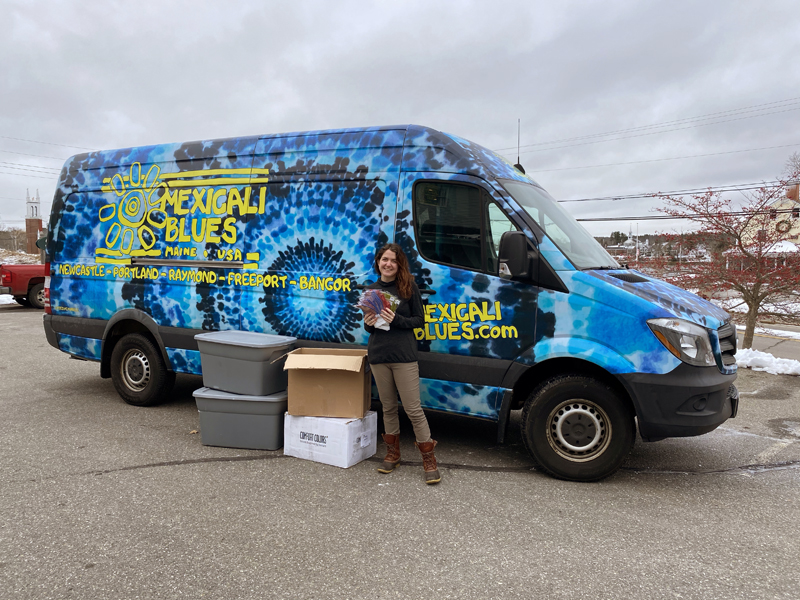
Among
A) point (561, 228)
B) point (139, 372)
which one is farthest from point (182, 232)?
point (561, 228)

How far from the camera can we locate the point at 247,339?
4969 millimetres

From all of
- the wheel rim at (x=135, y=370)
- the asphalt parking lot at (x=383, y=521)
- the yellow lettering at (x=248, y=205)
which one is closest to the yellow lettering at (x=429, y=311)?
the asphalt parking lot at (x=383, y=521)

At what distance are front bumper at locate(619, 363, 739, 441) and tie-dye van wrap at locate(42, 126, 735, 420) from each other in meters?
0.10

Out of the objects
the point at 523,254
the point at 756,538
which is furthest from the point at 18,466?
the point at 756,538

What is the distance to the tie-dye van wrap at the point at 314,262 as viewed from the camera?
4.23 m

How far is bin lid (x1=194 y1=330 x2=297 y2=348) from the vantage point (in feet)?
15.7

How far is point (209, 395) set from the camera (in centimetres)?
496

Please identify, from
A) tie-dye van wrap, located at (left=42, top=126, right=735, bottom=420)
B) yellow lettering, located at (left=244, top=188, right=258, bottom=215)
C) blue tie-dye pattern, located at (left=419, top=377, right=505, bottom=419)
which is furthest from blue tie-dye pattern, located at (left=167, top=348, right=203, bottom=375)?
blue tie-dye pattern, located at (left=419, top=377, right=505, bottom=419)

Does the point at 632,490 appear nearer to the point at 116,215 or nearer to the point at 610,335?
the point at 610,335

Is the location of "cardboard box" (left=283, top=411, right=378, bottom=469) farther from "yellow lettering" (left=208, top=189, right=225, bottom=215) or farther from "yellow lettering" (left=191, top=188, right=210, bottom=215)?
"yellow lettering" (left=191, top=188, right=210, bottom=215)

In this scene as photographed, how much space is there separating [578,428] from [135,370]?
4544 mm

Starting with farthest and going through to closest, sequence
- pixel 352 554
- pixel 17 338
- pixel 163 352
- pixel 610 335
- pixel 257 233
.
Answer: pixel 17 338, pixel 163 352, pixel 257 233, pixel 610 335, pixel 352 554

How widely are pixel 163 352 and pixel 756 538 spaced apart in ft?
17.1

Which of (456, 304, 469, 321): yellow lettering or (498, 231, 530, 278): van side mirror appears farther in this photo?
(456, 304, 469, 321): yellow lettering
